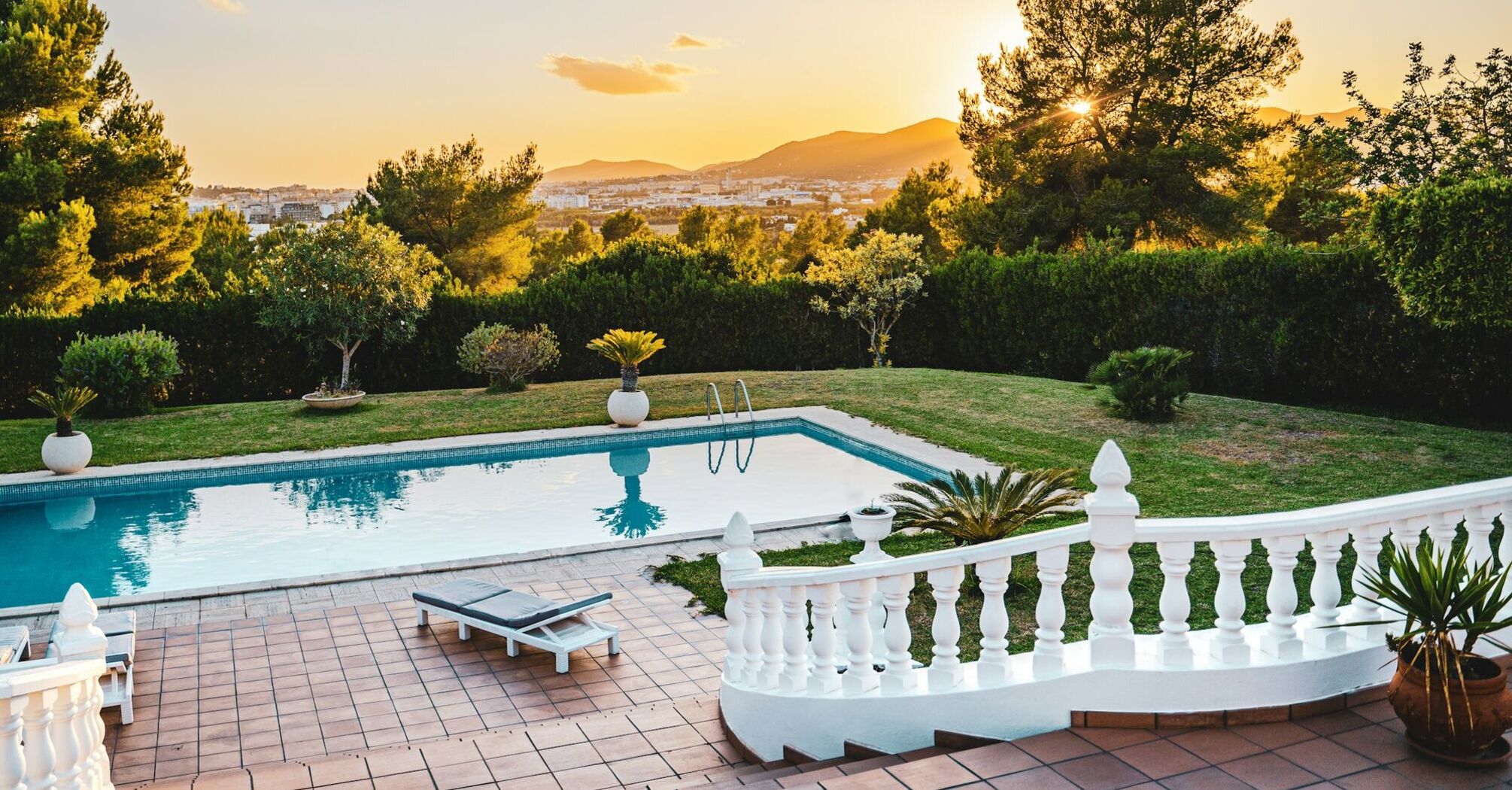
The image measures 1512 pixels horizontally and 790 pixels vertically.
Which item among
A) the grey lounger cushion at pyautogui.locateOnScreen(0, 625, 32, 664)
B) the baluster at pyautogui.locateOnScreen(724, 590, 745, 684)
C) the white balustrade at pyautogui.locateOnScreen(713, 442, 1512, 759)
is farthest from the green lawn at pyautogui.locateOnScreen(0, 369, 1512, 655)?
the grey lounger cushion at pyautogui.locateOnScreen(0, 625, 32, 664)

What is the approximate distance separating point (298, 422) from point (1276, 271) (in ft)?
46.1

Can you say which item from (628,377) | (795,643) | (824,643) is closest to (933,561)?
(824,643)

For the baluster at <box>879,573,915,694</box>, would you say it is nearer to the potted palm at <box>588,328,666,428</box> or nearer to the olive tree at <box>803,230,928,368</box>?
the potted palm at <box>588,328,666,428</box>

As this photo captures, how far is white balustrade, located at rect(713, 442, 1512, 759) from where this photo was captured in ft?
14.0

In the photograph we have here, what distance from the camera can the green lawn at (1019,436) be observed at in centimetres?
881

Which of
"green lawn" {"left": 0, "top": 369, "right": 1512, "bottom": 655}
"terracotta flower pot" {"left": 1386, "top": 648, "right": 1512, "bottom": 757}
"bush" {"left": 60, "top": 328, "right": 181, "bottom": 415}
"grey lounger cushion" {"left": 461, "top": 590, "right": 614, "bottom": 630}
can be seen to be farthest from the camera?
"bush" {"left": 60, "top": 328, "right": 181, "bottom": 415}

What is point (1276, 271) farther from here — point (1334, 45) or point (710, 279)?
point (710, 279)

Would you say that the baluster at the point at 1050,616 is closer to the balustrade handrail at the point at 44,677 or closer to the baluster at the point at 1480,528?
the baluster at the point at 1480,528

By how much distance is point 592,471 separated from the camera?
14781mm

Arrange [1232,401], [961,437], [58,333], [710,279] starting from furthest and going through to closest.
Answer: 1. [710,279]
2. [58,333]
3. [1232,401]
4. [961,437]

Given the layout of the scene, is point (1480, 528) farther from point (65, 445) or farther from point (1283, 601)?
point (65, 445)

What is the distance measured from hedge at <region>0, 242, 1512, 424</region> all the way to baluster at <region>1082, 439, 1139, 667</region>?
471 inches

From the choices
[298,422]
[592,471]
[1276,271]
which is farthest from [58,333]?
[1276,271]

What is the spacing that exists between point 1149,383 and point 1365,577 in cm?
1010
